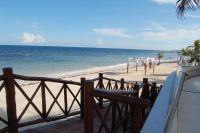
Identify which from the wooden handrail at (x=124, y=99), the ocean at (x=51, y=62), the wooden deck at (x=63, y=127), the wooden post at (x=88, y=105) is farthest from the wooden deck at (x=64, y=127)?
the ocean at (x=51, y=62)

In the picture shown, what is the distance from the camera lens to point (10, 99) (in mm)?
4613

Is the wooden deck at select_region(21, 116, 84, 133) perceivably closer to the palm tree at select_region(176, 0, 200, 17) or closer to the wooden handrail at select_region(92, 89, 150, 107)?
the wooden handrail at select_region(92, 89, 150, 107)

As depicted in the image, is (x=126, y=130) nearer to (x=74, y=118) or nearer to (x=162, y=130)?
(x=74, y=118)

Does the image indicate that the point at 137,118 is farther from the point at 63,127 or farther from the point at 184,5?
the point at 184,5

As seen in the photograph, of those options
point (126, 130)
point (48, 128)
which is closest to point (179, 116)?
point (126, 130)

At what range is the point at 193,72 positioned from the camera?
5219 millimetres

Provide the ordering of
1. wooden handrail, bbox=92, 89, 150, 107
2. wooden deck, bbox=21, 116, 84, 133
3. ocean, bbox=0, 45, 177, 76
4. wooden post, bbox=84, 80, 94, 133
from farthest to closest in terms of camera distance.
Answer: ocean, bbox=0, 45, 177, 76 → wooden deck, bbox=21, 116, 84, 133 → wooden post, bbox=84, 80, 94, 133 → wooden handrail, bbox=92, 89, 150, 107

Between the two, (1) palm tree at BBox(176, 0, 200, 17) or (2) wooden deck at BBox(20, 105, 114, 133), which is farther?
(1) palm tree at BBox(176, 0, 200, 17)

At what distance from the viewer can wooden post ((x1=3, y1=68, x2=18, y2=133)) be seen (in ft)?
14.9

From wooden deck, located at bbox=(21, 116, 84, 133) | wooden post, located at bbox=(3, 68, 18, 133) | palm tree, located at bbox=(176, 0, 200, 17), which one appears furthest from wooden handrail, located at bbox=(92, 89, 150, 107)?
palm tree, located at bbox=(176, 0, 200, 17)

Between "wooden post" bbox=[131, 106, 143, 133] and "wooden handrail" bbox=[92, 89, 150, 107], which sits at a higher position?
"wooden handrail" bbox=[92, 89, 150, 107]

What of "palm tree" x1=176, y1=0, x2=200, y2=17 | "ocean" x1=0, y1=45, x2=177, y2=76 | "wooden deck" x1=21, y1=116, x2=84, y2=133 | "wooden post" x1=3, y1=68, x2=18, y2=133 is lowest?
"ocean" x1=0, y1=45, x2=177, y2=76

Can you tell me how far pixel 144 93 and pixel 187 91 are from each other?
2852 mm

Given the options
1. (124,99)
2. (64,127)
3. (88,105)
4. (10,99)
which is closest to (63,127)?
(64,127)
